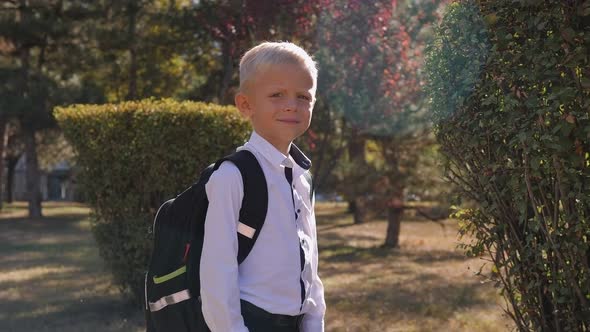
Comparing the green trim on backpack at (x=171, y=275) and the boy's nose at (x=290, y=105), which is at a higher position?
the boy's nose at (x=290, y=105)

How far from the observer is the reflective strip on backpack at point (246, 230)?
2.30m

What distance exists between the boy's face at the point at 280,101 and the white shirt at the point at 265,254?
43 mm

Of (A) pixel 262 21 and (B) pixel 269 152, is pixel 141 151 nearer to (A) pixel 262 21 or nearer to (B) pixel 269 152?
(B) pixel 269 152

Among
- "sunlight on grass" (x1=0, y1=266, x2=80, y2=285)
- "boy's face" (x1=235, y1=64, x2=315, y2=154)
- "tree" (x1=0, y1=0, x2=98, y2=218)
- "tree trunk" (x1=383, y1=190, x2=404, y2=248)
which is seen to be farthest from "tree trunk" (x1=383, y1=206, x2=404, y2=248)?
"boy's face" (x1=235, y1=64, x2=315, y2=154)

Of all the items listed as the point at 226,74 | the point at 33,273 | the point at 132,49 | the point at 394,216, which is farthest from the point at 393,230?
the point at 132,49

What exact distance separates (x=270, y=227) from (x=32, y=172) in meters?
25.5

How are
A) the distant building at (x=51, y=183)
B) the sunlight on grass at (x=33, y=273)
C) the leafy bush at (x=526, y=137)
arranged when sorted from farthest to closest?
1. the distant building at (x=51, y=183)
2. the sunlight on grass at (x=33, y=273)
3. the leafy bush at (x=526, y=137)

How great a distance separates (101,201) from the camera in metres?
7.91

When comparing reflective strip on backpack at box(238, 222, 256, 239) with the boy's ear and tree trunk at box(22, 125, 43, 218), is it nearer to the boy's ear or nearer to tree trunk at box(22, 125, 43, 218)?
the boy's ear

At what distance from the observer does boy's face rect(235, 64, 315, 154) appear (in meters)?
2.42

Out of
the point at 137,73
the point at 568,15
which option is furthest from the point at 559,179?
the point at 137,73

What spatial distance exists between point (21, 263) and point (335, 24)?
6.90 meters

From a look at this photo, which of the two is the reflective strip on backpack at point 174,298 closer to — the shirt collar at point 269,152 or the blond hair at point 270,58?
the shirt collar at point 269,152

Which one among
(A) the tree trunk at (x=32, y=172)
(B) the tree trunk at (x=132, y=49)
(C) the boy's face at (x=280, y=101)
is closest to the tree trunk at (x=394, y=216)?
(B) the tree trunk at (x=132, y=49)
